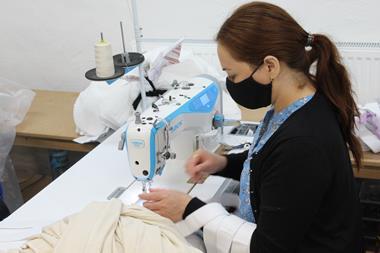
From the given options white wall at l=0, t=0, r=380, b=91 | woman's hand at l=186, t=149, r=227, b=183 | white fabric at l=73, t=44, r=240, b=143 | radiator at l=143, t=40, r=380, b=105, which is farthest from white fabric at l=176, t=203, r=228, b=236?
white wall at l=0, t=0, r=380, b=91

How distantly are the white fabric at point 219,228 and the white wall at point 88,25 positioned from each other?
1480mm

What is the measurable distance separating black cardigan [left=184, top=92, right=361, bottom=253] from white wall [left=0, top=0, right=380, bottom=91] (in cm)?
131

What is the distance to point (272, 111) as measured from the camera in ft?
4.44

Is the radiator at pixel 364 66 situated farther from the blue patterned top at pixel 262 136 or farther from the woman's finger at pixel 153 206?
the woman's finger at pixel 153 206

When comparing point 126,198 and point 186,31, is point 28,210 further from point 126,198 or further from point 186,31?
point 186,31

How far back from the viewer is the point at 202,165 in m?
1.48

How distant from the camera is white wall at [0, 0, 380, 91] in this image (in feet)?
7.77

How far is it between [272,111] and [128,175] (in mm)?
554

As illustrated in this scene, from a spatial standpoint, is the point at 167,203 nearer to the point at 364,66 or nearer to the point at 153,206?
the point at 153,206

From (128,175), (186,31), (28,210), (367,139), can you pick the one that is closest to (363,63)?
(367,139)

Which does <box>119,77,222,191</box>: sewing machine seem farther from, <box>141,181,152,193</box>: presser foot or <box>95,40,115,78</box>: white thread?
<box>95,40,115,78</box>: white thread

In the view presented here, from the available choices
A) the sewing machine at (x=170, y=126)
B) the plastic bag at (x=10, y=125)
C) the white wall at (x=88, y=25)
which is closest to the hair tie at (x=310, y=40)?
the sewing machine at (x=170, y=126)

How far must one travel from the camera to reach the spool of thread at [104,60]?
1.41m

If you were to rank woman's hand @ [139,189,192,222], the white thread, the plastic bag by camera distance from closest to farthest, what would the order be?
woman's hand @ [139,189,192,222]
the white thread
the plastic bag
